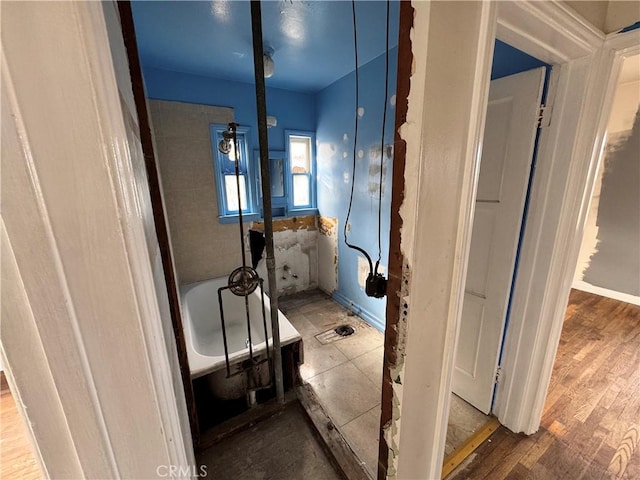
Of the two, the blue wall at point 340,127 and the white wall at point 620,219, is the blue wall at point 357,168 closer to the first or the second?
the blue wall at point 340,127

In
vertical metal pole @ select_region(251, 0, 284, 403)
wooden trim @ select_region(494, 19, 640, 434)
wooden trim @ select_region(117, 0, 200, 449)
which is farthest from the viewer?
wooden trim @ select_region(494, 19, 640, 434)

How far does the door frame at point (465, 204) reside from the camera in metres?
0.66

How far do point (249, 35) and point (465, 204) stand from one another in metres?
2.01

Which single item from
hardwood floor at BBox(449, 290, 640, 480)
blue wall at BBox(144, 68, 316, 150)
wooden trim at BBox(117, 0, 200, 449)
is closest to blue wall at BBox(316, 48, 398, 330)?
blue wall at BBox(144, 68, 316, 150)

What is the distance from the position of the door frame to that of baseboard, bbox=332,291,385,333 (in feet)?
4.34

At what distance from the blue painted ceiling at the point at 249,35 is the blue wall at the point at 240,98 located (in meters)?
A: 0.08

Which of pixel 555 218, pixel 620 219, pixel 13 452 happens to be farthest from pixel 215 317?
pixel 620 219

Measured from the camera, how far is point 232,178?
286 cm

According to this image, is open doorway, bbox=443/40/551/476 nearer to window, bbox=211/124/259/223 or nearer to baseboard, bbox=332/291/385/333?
baseboard, bbox=332/291/385/333

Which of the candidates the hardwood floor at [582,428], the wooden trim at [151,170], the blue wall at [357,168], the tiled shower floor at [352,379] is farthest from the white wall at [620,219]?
the wooden trim at [151,170]

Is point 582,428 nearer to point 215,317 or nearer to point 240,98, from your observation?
point 215,317

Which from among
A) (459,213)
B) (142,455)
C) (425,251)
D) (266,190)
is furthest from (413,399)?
(266,190)

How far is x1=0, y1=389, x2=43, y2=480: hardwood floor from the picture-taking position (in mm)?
1348

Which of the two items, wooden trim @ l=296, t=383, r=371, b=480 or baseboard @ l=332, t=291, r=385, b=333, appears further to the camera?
baseboard @ l=332, t=291, r=385, b=333
